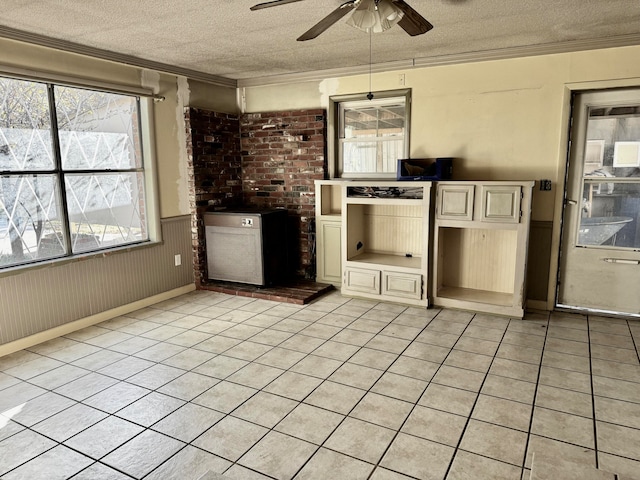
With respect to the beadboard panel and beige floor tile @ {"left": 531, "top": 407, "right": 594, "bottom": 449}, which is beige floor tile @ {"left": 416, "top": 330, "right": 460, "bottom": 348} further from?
the beadboard panel

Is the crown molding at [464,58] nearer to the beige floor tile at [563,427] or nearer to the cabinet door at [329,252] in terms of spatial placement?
the cabinet door at [329,252]

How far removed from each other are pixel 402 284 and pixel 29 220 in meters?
3.41

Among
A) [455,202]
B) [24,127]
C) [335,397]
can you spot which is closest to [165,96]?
[24,127]

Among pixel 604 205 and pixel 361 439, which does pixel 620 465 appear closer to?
pixel 361 439

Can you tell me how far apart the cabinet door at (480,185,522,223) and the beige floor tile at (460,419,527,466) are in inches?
83.4

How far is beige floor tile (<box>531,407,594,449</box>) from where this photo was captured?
7.79 feet

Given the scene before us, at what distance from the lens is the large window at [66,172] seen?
3.59 metres

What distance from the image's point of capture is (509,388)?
2906mm

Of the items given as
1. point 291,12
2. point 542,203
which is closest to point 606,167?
point 542,203

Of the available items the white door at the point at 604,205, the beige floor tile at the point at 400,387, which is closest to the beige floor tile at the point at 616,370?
the white door at the point at 604,205

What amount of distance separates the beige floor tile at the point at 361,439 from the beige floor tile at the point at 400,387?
376 mm

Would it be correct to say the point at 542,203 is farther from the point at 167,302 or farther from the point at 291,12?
the point at 167,302

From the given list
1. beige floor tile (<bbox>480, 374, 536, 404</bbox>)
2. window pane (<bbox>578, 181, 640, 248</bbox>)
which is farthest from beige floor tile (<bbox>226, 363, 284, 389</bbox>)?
window pane (<bbox>578, 181, 640, 248</bbox>)

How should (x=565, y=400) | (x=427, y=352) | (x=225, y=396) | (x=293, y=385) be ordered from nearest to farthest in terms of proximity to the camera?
(x=565, y=400)
(x=225, y=396)
(x=293, y=385)
(x=427, y=352)
